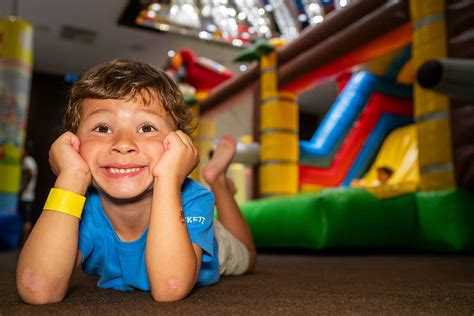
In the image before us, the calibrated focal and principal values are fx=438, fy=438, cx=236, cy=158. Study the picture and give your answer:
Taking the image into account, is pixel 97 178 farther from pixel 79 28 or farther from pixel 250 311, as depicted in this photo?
pixel 79 28

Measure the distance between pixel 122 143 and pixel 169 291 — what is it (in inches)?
9.6

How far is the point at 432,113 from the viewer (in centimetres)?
192

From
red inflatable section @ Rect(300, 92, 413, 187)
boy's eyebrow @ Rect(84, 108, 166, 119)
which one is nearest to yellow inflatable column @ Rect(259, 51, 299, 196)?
red inflatable section @ Rect(300, 92, 413, 187)

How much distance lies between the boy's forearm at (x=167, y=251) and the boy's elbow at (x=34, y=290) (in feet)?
0.51

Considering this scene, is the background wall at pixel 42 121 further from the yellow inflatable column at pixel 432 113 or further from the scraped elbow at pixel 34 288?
the scraped elbow at pixel 34 288

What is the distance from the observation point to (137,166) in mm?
716

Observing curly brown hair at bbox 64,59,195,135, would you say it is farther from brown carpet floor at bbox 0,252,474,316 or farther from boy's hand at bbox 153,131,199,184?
brown carpet floor at bbox 0,252,474,316

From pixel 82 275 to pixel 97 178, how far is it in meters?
0.56

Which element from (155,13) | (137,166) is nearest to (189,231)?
(137,166)

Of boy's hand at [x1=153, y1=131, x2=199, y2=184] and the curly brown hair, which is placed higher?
the curly brown hair

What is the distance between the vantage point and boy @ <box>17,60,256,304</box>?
68cm

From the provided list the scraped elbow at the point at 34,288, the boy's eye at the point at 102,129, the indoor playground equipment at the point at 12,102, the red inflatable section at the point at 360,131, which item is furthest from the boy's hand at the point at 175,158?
the red inflatable section at the point at 360,131

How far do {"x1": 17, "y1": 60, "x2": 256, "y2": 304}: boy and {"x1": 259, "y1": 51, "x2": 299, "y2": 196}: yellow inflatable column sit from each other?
2025mm

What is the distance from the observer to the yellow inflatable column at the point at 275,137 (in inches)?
114
